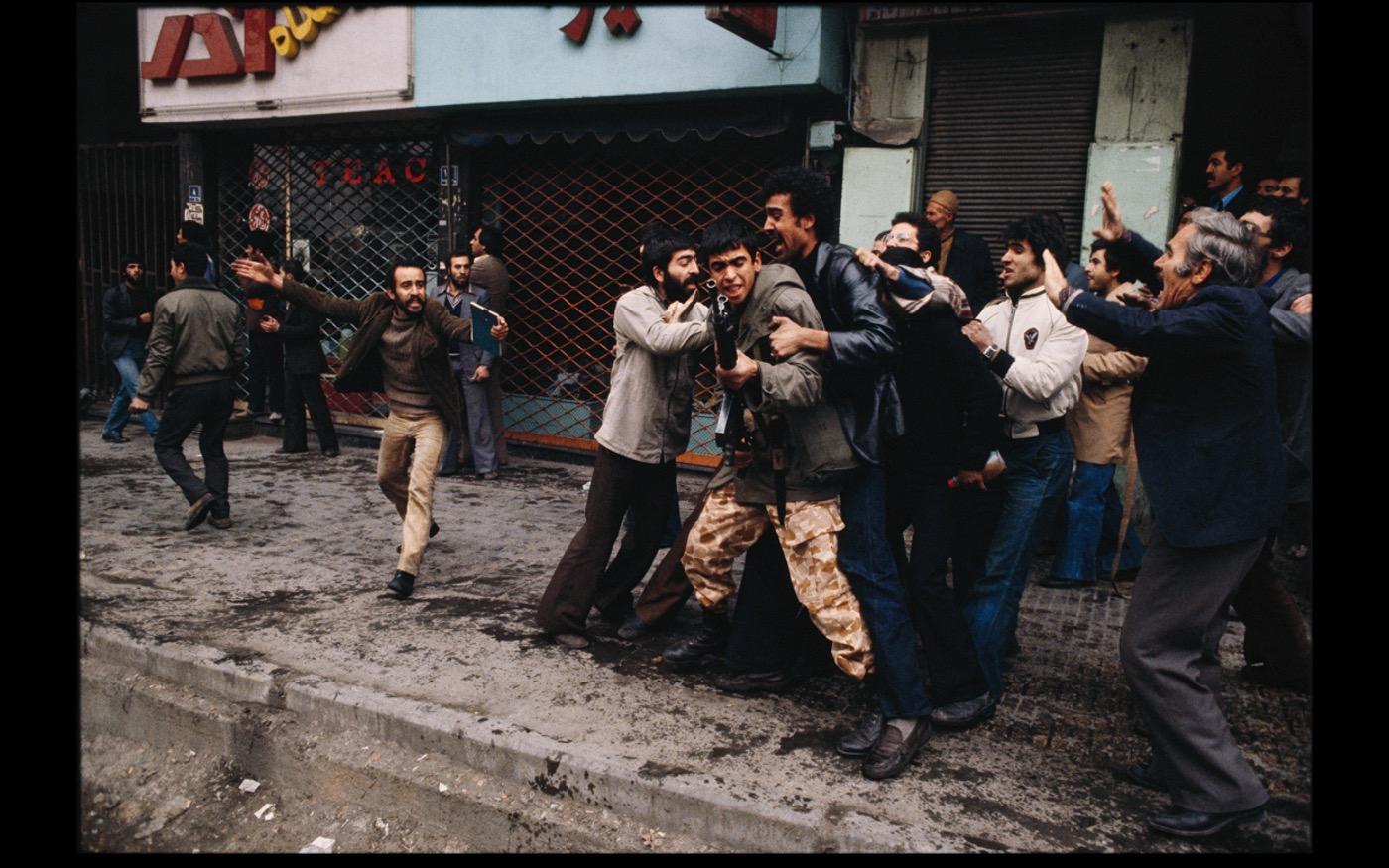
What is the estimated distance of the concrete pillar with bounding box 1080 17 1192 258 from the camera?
697 centimetres

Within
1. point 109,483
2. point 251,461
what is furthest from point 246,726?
point 251,461

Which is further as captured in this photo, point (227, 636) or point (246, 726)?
point (227, 636)

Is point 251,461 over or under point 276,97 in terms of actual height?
under

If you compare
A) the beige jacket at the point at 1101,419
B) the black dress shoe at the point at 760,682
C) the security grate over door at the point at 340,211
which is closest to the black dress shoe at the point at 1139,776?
the black dress shoe at the point at 760,682

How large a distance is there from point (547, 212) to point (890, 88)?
3.65 m

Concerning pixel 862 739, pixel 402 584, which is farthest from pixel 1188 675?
pixel 402 584

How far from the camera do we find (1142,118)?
23.2ft

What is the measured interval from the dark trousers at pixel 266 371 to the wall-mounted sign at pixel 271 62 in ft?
7.82

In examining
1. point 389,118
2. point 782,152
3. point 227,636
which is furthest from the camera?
point 389,118

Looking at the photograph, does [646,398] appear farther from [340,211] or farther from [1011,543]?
[340,211]

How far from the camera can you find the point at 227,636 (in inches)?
192

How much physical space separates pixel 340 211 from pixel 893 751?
31.1 feet

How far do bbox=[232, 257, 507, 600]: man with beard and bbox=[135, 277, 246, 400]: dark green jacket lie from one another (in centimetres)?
149

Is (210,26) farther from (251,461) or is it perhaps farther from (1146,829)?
(1146,829)
